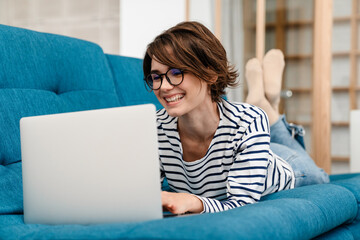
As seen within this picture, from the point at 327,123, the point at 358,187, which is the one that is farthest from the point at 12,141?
the point at 327,123

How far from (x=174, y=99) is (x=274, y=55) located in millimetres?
1240

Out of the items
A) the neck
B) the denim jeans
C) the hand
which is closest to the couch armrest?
the hand

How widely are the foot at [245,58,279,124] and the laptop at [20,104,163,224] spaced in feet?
4.61

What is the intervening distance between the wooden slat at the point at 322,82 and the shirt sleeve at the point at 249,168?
2.15 metres

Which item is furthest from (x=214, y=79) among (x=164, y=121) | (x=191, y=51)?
(x=164, y=121)

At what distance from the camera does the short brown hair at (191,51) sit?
1.12 meters

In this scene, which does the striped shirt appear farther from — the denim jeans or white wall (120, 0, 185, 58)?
white wall (120, 0, 185, 58)

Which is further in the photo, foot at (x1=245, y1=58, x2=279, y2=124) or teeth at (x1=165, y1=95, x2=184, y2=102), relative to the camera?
foot at (x1=245, y1=58, x2=279, y2=124)

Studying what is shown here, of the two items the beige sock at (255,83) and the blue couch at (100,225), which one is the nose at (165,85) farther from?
the beige sock at (255,83)

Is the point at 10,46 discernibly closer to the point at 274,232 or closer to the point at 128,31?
the point at 274,232

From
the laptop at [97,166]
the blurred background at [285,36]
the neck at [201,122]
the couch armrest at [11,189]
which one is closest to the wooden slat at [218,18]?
the blurred background at [285,36]

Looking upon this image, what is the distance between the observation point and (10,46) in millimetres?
1327

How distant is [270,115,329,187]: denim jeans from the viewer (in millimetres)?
1760

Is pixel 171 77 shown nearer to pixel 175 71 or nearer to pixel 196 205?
pixel 175 71
